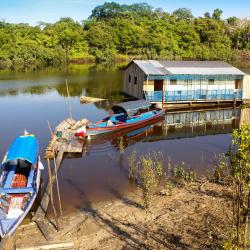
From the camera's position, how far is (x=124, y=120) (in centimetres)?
2459

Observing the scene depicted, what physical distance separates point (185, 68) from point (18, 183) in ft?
73.3

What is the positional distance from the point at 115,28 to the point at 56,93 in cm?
5520

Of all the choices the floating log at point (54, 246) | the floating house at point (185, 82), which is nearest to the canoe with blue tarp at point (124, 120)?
the floating house at point (185, 82)

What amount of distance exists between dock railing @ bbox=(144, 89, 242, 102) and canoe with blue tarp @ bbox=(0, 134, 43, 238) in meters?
15.5

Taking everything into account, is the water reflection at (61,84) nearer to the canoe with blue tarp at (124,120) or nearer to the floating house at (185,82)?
the floating house at (185,82)

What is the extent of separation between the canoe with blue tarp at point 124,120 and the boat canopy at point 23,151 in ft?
20.2

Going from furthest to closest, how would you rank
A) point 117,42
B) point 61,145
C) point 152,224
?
point 117,42
point 61,145
point 152,224

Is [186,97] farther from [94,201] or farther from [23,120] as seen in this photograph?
[94,201]

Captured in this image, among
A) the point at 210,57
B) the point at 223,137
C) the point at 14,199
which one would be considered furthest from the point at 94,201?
the point at 210,57

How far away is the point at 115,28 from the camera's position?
3511 inches

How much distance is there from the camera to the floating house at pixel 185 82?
29859 millimetres

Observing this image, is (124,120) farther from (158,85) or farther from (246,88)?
(246,88)

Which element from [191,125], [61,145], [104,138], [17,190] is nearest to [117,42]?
[191,125]

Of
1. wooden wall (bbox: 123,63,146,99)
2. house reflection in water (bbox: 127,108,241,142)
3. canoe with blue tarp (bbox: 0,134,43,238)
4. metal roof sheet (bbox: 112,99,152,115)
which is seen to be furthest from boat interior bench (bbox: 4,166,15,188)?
wooden wall (bbox: 123,63,146,99)
